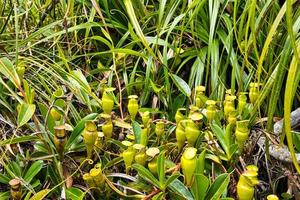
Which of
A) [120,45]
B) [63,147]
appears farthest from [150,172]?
[120,45]

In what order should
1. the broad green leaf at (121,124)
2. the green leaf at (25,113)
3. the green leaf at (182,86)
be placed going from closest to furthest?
the green leaf at (25,113) < the broad green leaf at (121,124) < the green leaf at (182,86)

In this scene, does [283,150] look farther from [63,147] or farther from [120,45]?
[120,45]

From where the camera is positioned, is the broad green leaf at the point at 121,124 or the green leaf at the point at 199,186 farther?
the broad green leaf at the point at 121,124

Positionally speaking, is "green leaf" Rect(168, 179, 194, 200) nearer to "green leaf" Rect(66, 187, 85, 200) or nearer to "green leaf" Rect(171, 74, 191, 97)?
"green leaf" Rect(66, 187, 85, 200)

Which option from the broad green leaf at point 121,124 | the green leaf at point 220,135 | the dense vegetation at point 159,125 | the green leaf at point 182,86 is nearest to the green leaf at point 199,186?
the dense vegetation at point 159,125

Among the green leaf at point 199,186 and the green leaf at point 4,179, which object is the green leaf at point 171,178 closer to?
the green leaf at point 199,186

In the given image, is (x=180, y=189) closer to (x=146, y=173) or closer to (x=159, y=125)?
(x=146, y=173)

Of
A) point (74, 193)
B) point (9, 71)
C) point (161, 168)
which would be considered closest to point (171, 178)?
point (161, 168)
